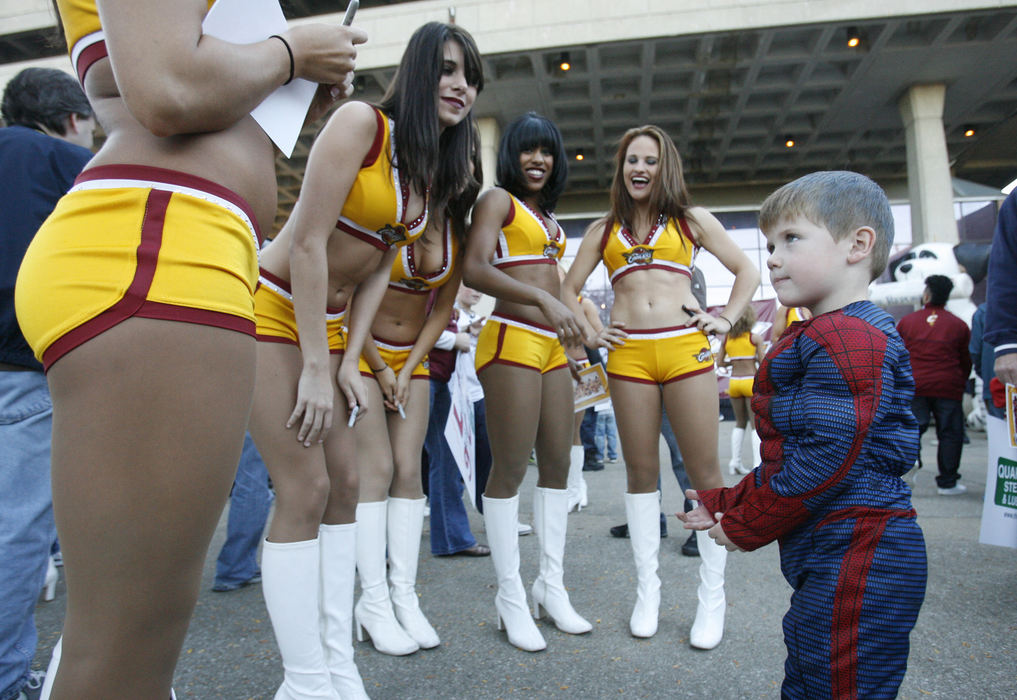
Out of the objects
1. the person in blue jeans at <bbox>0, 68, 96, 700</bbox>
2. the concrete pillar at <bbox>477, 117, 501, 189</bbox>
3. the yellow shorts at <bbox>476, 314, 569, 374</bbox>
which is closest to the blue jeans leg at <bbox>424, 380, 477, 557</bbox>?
the yellow shorts at <bbox>476, 314, 569, 374</bbox>

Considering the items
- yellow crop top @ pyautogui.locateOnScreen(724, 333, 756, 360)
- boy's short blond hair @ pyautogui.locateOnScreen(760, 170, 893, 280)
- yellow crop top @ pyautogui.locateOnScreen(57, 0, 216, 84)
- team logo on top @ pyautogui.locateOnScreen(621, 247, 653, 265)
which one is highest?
yellow crop top @ pyautogui.locateOnScreen(57, 0, 216, 84)

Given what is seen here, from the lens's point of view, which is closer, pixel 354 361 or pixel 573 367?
pixel 354 361

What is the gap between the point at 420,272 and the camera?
273 centimetres

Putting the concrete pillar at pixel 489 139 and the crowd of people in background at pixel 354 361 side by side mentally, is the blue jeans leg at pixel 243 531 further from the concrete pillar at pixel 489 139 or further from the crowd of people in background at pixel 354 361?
the concrete pillar at pixel 489 139

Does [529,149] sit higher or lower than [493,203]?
higher

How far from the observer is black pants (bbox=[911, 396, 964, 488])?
5980 mm

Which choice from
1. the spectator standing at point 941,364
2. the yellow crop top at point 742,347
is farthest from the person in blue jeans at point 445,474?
the spectator standing at point 941,364

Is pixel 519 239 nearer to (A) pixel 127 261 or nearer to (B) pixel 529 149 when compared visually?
(B) pixel 529 149

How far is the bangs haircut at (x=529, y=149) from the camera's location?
2965mm

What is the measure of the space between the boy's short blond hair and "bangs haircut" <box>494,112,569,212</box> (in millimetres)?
1579

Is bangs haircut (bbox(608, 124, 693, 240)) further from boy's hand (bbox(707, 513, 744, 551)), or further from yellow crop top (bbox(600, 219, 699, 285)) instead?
boy's hand (bbox(707, 513, 744, 551))

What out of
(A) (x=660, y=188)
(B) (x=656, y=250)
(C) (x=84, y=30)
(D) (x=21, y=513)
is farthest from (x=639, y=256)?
(D) (x=21, y=513)

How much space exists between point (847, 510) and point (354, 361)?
1.51 meters

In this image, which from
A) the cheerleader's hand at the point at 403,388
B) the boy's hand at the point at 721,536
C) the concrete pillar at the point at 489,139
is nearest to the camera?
the boy's hand at the point at 721,536
